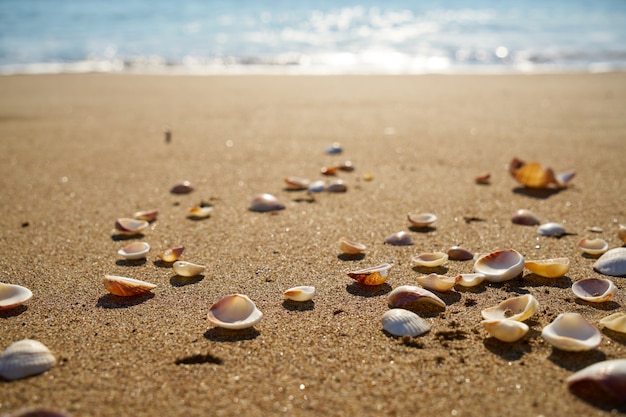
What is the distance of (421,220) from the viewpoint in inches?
92.3

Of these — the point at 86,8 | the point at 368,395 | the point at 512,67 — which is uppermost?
the point at 86,8

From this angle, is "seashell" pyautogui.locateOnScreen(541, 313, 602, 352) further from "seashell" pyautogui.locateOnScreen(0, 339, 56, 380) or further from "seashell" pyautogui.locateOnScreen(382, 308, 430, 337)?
"seashell" pyautogui.locateOnScreen(0, 339, 56, 380)

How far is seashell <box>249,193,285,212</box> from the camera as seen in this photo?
257 centimetres

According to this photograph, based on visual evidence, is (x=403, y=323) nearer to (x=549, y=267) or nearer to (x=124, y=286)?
(x=549, y=267)

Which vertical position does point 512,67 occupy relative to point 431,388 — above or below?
above

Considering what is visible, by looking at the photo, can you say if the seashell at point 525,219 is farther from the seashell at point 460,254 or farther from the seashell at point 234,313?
the seashell at point 234,313

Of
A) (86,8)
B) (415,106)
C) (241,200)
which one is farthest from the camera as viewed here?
(86,8)

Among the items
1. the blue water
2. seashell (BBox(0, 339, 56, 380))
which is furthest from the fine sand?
the blue water

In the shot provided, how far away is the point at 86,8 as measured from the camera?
17.8m

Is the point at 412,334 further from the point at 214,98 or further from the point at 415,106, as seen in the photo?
the point at 214,98

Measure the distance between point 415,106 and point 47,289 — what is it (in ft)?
12.7

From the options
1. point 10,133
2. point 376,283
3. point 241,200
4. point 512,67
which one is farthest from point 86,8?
point 376,283

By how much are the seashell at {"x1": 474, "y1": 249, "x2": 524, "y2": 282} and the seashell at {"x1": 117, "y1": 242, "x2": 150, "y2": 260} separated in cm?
113

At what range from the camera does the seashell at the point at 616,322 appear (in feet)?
4.84
